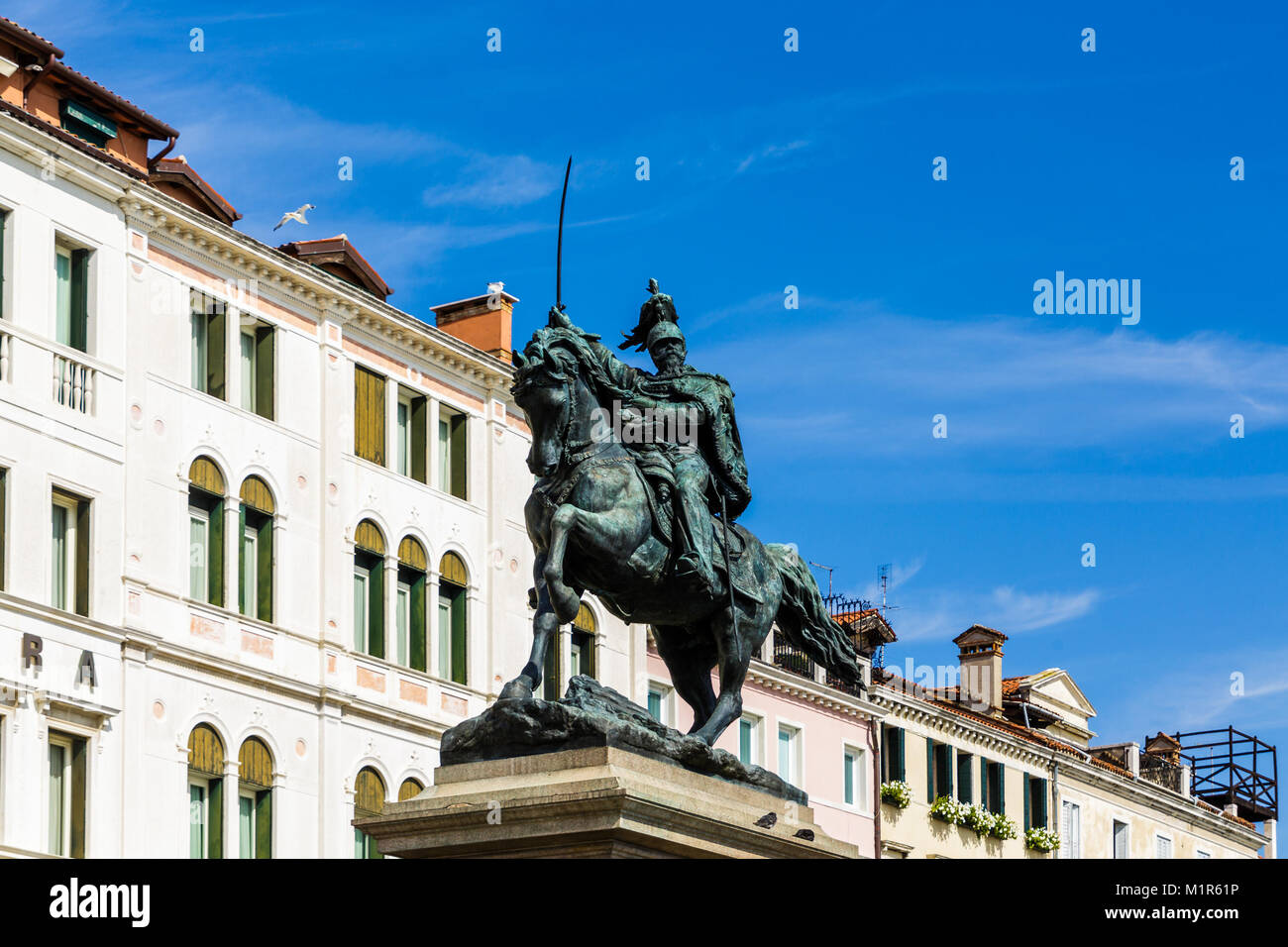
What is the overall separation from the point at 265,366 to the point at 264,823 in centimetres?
788

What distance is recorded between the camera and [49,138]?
4431 cm

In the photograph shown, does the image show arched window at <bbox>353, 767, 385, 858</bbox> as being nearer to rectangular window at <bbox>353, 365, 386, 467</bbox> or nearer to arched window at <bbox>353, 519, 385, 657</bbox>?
arched window at <bbox>353, 519, 385, 657</bbox>

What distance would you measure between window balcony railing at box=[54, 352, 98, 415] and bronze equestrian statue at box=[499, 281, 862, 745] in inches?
953

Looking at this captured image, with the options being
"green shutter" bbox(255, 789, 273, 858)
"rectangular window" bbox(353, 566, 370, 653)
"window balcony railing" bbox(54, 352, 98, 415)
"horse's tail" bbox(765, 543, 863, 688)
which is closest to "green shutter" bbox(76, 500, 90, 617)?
"window balcony railing" bbox(54, 352, 98, 415)

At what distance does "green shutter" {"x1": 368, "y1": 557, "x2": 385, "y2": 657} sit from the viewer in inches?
2009

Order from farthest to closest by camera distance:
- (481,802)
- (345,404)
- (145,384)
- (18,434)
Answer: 1. (345,404)
2. (145,384)
3. (18,434)
4. (481,802)

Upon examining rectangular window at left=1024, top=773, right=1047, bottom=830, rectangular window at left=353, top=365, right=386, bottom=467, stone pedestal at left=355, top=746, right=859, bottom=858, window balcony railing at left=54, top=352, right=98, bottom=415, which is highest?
rectangular window at left=353, top=365, right=386, bottom=467

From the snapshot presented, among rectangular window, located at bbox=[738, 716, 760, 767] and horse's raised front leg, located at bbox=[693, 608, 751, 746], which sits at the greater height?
rectangular window, located at bbox=[738, 716, 760, 767]
